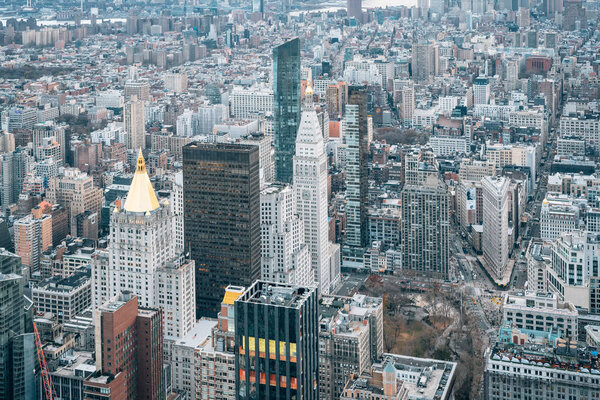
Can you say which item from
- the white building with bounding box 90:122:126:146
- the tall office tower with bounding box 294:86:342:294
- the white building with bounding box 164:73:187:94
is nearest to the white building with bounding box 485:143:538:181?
the tall office tower with bounding box 294:86:342:294

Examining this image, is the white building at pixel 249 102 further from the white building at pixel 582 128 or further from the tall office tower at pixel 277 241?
the tall office tower at pixel 277 241

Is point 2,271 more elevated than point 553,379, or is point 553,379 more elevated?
point 2,271

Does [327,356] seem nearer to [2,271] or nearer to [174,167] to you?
[2,271]

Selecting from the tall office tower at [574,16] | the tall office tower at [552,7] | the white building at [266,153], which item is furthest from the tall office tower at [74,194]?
the tall office tower at [552,7]

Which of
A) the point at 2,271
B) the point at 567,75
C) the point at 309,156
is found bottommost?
the point at 2,271

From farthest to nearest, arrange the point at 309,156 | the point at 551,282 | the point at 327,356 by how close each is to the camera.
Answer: the point at 309,156
the point at 551,282
the point at 327,356

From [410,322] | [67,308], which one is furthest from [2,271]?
[410,322]

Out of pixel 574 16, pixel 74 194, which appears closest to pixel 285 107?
pixel 74 194

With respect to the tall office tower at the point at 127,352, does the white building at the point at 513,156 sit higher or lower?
higher
